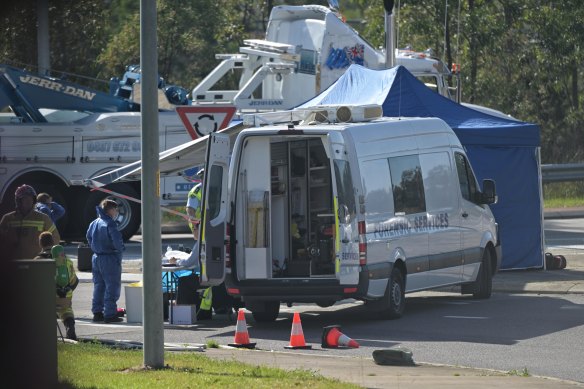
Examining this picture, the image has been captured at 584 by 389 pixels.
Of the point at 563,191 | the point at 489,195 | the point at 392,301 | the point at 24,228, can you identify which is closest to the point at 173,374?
the point at 24,228

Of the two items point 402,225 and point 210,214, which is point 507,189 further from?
point 210,214

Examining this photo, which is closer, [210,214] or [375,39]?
[210,214]

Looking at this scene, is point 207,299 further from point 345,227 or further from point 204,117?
point 204,117

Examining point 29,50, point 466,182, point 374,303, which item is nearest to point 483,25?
point 29,50

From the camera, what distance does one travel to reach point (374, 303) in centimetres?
1592

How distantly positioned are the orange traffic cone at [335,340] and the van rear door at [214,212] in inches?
80.2

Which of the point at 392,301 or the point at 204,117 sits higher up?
the point at 204,117

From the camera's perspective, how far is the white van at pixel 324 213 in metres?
15.3

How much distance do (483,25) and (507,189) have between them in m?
17.7

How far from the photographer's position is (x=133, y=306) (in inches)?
653

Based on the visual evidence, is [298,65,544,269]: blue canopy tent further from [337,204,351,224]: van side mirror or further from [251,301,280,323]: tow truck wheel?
[337,204,351,224]: van side mirror

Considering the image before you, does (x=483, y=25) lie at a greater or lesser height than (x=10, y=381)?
greater

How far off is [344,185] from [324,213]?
1.26 m

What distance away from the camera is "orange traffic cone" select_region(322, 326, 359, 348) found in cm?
1399
